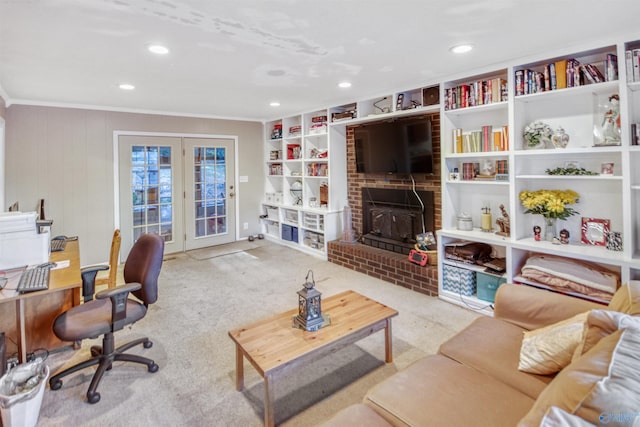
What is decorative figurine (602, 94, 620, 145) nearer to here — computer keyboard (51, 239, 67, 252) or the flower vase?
the flower vase

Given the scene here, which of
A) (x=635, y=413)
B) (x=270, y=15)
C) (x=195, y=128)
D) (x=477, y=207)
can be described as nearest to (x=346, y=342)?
(x=635, y=413)

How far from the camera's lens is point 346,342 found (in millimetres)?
1996

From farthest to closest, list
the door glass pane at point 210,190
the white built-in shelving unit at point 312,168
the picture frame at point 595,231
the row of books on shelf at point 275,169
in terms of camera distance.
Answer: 1. the row of books on shelf at point 275,169
2. the door glass pane at point 210,190
3. the white built-in shelving unit at point 312,168
4. the picture frame at point 595,231

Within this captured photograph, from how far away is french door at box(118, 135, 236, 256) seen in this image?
16.4ft

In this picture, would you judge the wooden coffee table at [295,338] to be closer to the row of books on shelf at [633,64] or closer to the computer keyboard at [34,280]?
the computer keyboard at [34,280]

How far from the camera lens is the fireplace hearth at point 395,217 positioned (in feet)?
13.3

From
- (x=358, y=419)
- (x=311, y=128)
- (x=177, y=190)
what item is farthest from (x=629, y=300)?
(x=177, y=190)

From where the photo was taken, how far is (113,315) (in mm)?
2082

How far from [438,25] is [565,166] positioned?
1769 millimetres

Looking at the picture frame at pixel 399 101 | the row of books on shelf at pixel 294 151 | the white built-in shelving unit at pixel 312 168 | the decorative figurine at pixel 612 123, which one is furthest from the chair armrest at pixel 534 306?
the row of books on shelf at pixel 294 151

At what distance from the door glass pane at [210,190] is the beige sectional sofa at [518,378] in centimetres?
478

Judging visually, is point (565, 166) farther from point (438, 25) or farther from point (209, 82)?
point (209, 82)

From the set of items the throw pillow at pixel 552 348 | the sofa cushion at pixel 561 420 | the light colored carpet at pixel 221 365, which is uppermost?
the sofa cushion at pixel 561 420

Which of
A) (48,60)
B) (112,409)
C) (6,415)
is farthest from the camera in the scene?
(48,60)
